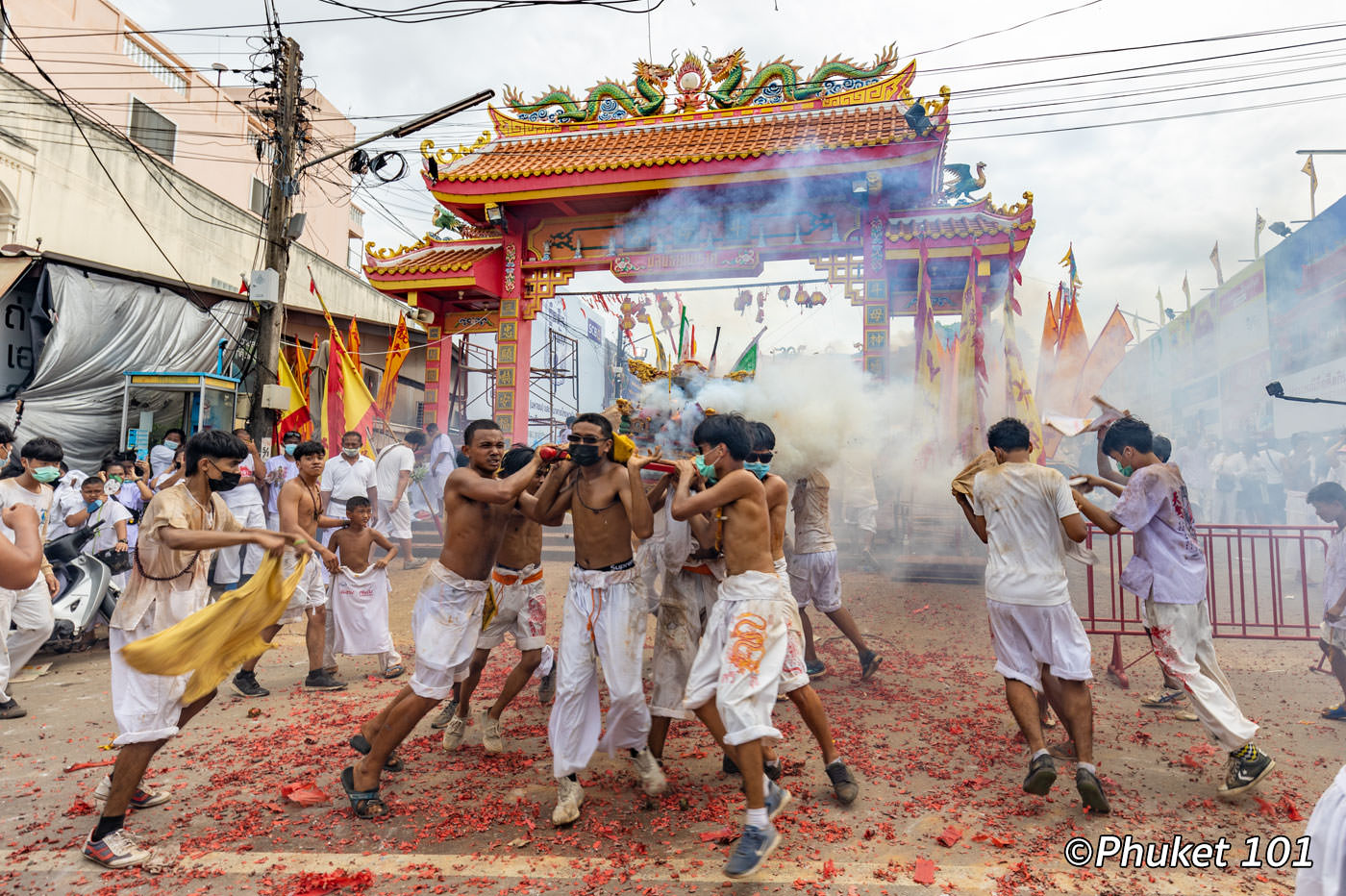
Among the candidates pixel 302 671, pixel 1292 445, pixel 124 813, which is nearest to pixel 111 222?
pixel 302 671

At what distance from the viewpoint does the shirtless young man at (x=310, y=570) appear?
531 centimetres

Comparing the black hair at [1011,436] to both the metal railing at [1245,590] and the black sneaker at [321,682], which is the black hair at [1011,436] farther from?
the black sneaker at [321,682]

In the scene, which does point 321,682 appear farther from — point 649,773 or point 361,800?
point 649,773

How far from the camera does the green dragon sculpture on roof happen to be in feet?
37.6

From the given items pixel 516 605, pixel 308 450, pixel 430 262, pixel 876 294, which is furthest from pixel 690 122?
pixel 516 605

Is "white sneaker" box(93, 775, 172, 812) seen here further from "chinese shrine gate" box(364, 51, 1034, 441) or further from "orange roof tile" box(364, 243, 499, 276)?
"orange roof tile" box(364, 243, 499, 276)

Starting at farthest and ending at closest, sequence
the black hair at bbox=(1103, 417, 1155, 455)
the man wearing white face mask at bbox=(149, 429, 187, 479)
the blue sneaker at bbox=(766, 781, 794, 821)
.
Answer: the man wearing white face mask at bbox=(149, 429, 187, 479), the black hair at bbox=(1103, 417, 1155, 455), the blue sneaker at bbox=(766, 781, 794, 821)

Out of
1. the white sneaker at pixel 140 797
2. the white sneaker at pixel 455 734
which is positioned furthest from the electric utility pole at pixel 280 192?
the white sneaker at pixel 455 734

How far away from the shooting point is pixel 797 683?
3.57m

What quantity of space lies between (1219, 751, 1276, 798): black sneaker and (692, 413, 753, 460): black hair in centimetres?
302

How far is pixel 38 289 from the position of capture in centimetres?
1148

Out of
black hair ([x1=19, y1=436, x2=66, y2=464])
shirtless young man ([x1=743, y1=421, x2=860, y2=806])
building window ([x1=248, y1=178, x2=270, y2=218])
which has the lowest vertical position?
shirtless young man ([x1=743, y1=421, x2=860, y2=806])

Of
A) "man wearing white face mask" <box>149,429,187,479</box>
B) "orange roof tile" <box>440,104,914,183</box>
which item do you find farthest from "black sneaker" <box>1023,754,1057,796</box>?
"man wearing white face mask" <box>149,429,187,479</box>

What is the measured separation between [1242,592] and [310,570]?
24.9 ft
